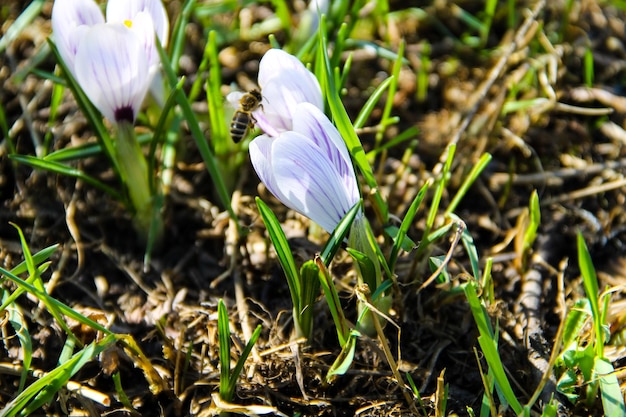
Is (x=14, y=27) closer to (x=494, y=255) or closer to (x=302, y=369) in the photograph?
(x=302, y=369)

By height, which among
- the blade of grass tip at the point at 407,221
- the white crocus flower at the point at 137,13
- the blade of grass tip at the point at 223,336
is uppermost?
the white crocus flower at the point at 137,13

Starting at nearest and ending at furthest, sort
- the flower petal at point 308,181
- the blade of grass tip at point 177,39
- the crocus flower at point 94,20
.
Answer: the flower petal at point 308,181 < the crocus flower at point 94,20 < the blade of grass tip at point 177,39

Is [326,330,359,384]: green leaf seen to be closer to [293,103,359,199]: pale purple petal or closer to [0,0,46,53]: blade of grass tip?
[293,103,359,199]: pale purple petal

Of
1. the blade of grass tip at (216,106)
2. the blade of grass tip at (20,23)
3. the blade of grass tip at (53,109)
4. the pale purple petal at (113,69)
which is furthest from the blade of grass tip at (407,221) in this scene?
the blade of grass tip at (20,23)

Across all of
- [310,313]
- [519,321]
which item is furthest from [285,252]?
[519,321]

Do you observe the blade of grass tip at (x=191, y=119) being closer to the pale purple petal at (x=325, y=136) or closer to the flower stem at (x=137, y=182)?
the flower stem at (x=137, y=182)

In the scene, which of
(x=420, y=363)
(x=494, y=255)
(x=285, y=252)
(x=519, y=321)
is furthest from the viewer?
(x=494, y=255)
